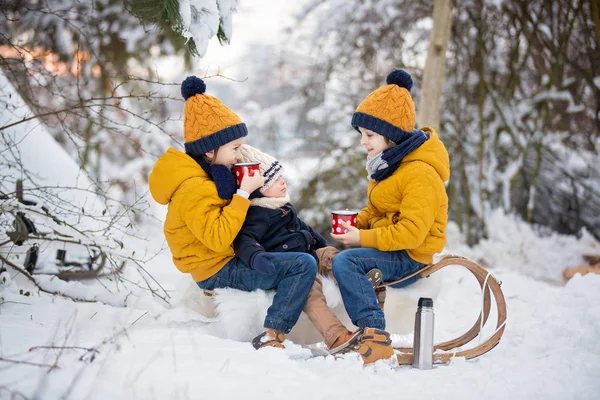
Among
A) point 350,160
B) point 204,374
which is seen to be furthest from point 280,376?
point 350,160

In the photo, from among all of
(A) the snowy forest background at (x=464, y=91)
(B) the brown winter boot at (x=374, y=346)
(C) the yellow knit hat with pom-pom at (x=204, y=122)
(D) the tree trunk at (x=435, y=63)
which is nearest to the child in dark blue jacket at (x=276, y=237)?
(B) the brown winter boot at (x=374, y=346)

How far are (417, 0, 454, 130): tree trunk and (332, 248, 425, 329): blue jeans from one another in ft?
11.2

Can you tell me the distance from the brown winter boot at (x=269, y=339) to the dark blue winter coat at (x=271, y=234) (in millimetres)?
411

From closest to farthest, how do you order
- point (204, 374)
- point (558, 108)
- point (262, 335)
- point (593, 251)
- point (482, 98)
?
point (204, 374)
point (262, 335)
point (593, 251)
point (482, 98)
point (558, 108)

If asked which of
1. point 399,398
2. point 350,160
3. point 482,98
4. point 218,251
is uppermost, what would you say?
point 482,98

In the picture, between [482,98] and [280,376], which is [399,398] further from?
[482,98]

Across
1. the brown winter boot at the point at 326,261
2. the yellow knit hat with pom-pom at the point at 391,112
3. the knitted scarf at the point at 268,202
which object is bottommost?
the brown winter boot at the point at 326,261

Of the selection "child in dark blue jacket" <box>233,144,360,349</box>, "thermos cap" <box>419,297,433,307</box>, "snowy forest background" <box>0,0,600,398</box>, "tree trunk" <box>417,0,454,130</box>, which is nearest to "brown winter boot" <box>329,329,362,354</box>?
"child in dark blue jacket" <box>233,144,360,349</box>

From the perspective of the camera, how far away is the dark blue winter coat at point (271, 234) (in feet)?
→ 10.6

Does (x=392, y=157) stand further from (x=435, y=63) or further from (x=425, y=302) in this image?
(x=435, y=63)

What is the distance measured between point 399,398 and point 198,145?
71.4 inches

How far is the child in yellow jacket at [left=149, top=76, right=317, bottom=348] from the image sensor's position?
3.14 meters

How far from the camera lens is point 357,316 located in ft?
10.3

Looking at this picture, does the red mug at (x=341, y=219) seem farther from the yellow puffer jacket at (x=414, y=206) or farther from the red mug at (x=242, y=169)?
the red mug at (x=242, y=169)
